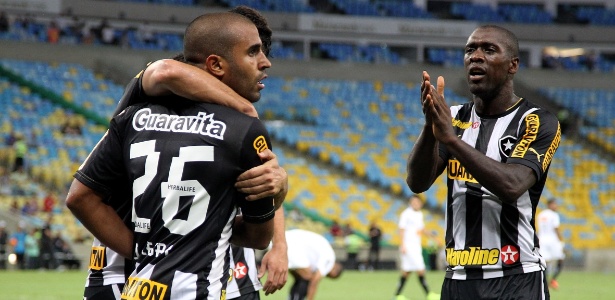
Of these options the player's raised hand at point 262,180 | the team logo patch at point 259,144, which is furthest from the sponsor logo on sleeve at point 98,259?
the team logo patch at point 259,144

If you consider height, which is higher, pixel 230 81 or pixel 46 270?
pixel 230 81

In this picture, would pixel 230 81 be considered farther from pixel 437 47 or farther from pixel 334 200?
pixel 437 47

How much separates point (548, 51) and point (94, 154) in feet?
147

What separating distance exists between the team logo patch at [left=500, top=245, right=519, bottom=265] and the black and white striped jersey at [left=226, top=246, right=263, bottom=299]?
1.78m

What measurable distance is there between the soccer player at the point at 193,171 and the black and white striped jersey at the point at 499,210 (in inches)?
67.9

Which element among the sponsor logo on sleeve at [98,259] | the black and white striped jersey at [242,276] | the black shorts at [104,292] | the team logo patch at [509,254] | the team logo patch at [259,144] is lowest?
the black and white striped jersey at [242,276]

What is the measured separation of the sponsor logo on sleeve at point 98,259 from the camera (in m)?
4.69

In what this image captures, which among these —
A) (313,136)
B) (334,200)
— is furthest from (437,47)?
(334,200)

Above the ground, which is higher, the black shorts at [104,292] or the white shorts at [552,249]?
the black shorts at [104,292]

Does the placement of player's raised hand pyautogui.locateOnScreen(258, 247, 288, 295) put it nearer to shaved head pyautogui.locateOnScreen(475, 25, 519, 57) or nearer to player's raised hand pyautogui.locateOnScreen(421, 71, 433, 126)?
player's raised hand pyautogui.locateOnScreen(421, 71, 433, 126)

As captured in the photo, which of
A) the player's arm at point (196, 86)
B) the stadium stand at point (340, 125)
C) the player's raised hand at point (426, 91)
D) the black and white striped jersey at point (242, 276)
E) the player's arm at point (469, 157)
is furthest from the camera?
the stadium stand at point (340, 125)

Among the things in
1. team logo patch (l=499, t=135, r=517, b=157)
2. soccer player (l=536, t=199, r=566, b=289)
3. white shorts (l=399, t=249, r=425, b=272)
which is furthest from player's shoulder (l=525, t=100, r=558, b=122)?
soccer player (l=536, t=199, r=566, b=289)

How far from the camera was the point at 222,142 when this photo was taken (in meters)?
3.60

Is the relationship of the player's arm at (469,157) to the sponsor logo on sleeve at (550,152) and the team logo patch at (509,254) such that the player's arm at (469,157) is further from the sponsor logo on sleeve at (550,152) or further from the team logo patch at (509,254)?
the team logo patch at (509,254)
